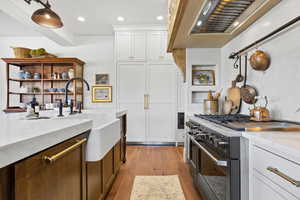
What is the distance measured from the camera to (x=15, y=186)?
2.06 feet

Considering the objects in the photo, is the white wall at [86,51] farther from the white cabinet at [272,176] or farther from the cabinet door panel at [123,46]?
the white cabinet at [272,176]

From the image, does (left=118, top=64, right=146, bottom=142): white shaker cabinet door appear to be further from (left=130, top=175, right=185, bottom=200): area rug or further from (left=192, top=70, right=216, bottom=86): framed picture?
(left=130, top=175, right=185, bottom=200): area rug

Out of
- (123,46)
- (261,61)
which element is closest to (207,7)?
(261,61)

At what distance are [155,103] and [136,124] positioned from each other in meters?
0.68

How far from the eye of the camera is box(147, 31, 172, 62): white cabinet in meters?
4.46

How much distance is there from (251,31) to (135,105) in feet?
9.80

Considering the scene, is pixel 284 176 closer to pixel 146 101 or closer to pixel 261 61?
pixel 261 61

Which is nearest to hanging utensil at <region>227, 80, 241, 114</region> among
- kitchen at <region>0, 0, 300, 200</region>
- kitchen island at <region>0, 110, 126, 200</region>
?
kitchen at <region>0, 0, 300, 200</region>

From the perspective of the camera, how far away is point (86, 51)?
16.6ft

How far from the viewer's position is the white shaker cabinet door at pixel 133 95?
14.6 feet

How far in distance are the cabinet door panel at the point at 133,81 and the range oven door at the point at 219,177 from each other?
2.83m

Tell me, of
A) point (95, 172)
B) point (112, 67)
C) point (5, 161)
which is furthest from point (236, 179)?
point (112, 67)

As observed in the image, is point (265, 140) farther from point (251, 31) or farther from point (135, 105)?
point (135, 105)

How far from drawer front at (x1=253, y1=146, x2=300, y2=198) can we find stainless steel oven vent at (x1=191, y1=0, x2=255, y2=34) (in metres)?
1.27
